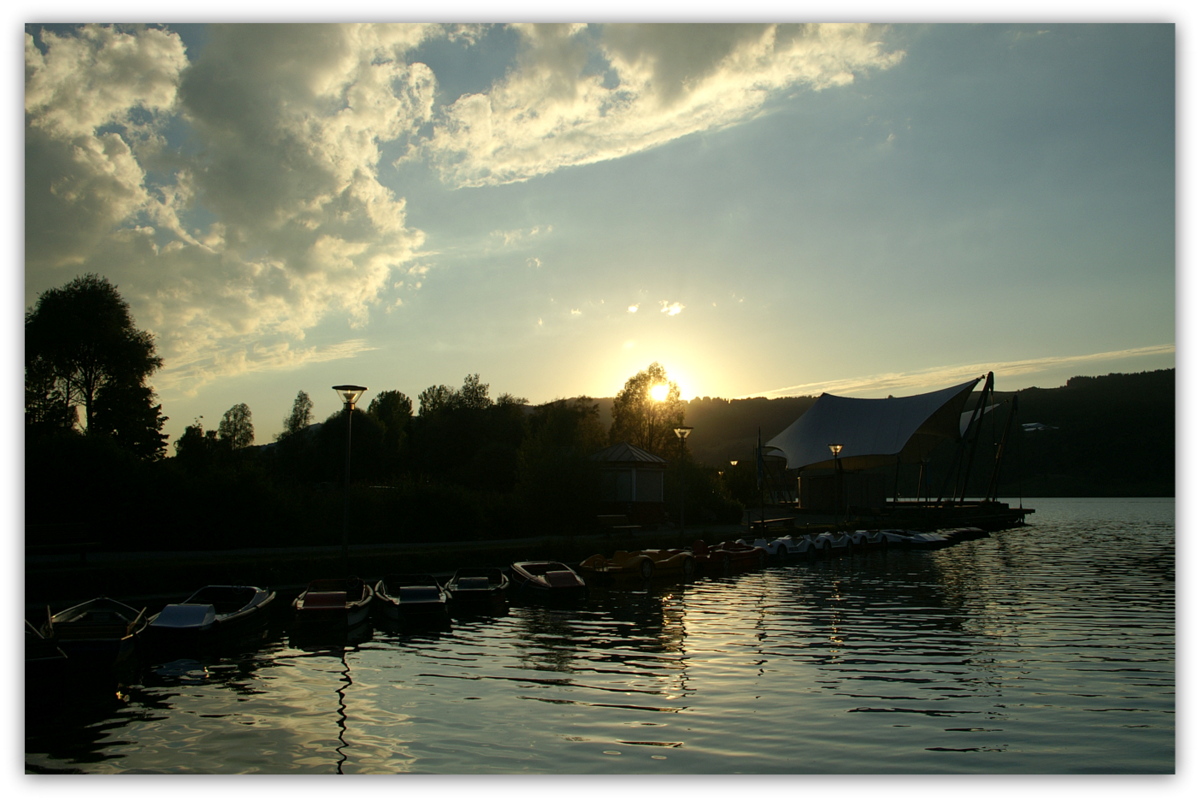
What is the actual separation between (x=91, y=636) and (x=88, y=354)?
34064 mm

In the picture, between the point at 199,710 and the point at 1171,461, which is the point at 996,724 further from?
the point at 199,710

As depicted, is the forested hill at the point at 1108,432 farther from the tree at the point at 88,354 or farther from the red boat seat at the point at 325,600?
the tree at the point at 88,354

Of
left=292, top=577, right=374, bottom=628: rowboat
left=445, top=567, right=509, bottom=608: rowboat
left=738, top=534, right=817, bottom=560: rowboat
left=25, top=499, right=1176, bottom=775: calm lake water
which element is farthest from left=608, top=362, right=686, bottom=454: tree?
left=292, top=577, right=374, bottom=628: rowboat

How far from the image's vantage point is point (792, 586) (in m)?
28.0

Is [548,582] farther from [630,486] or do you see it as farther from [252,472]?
[630,486]

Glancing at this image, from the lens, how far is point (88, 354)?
134 ft

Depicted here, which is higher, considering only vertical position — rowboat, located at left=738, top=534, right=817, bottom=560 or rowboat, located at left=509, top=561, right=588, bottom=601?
rowboat, located at left=509, top=561, right=588, bottom=601

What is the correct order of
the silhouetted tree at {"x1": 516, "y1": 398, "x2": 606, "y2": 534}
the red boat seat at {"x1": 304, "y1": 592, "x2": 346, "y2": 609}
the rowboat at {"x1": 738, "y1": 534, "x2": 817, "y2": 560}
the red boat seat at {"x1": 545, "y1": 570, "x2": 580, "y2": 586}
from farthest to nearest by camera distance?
the silhouetted tree at {"x1": 516, "y1": 398, "x2": 606, "y2": 534} → the rowboat at {"x1": 738, "y1": 534, "x2": 817, "y2": 560} → the red boat seat at {"x1": 545, "y1": 570, "x2": 580, "y2": 586} → the red boat seat at {"x1": 304, "y1": 592, "x2": 346, "y2": 609}

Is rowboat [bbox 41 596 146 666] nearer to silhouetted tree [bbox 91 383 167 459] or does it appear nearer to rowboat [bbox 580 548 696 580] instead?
rowboat [bbox 580 548 696 580]

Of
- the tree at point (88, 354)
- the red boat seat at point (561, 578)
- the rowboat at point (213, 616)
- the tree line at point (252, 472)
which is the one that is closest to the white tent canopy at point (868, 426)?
the tree line at point (252, 472)

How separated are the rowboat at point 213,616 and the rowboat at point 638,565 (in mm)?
12318

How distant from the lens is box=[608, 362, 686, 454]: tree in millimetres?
81062

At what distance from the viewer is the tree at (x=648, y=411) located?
81.1m

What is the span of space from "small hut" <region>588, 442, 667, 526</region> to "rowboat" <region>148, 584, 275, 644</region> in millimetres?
28517
